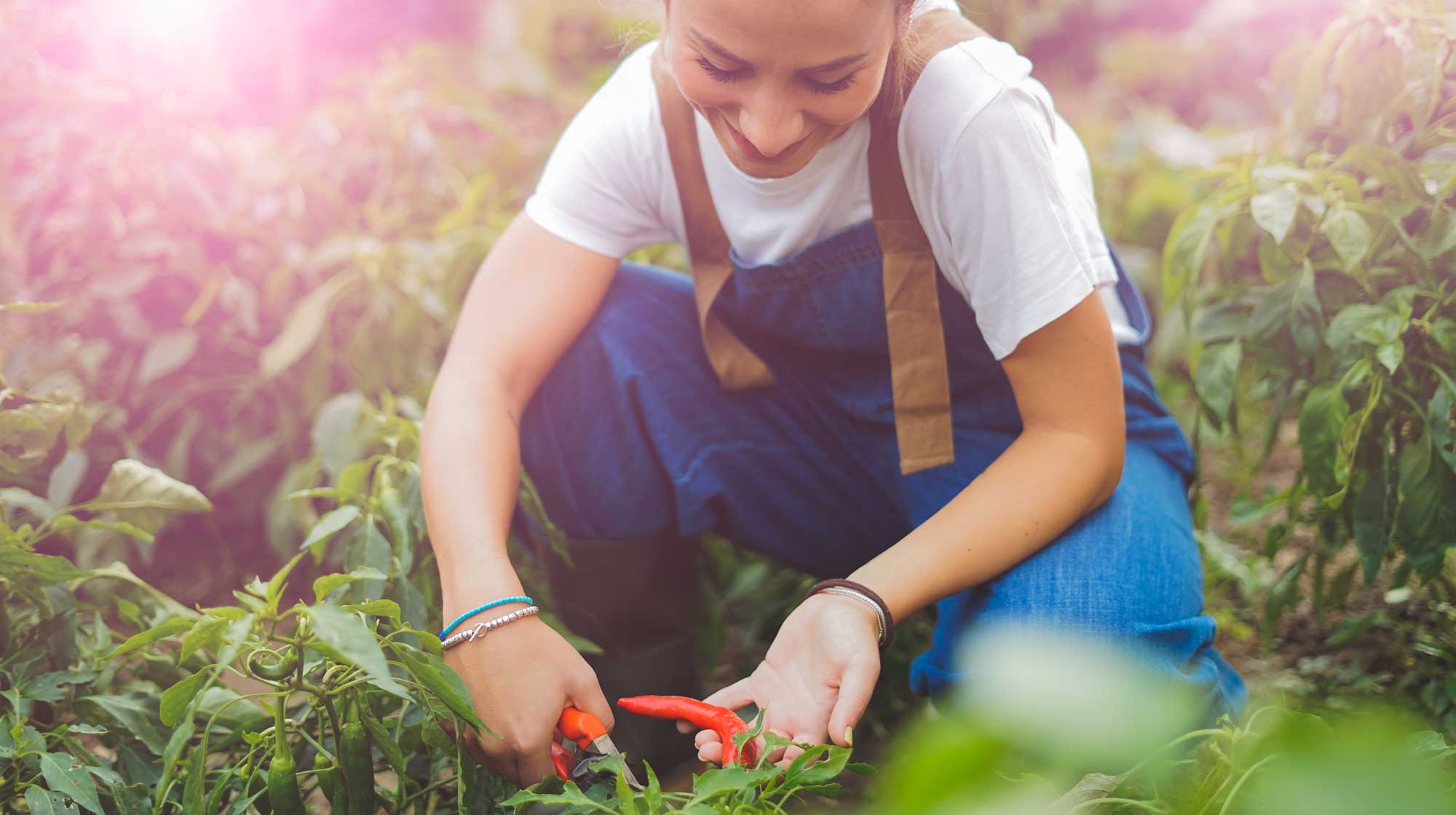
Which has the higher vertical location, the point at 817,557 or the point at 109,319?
the point at 109,319

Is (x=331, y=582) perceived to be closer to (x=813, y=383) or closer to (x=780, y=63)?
(x=780, y=63)

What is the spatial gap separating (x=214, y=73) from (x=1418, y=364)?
2433 mm

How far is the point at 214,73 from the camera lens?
2.46 meters

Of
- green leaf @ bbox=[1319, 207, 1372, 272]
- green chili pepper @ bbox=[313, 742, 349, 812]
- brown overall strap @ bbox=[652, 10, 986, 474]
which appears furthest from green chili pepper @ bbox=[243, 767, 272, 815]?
green leaf @ bbox=[1319, 207, 1372, 272]

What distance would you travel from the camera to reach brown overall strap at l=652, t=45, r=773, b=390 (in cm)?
124

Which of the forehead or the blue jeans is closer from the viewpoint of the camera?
the forehead

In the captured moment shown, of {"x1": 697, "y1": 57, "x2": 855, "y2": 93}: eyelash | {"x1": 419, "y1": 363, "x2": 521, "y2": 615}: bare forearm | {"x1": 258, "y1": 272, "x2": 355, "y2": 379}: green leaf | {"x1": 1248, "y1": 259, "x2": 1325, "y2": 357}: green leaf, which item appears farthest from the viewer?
{"x1": 258, "y1": 272, "x2": 355, "y2": 379}: green leaf

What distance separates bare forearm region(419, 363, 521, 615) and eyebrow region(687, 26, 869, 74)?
48 centimetres

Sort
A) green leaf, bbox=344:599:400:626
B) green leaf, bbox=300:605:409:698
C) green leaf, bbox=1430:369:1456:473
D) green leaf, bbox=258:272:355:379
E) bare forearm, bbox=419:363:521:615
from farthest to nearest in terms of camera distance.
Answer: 1. green leaf, bbox=258:272:355:379
2. green leaf, bbox=1430:369:1456:473
3. bare forearm, bbox=419:363:521:615
4. green leaf, bbox=344:599:400:626
5. green leaf, bbox=300:605:409:698

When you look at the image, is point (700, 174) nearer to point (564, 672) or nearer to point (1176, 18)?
point (564, 672)

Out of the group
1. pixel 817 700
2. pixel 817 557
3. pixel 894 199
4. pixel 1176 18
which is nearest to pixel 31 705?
pixel 817 700

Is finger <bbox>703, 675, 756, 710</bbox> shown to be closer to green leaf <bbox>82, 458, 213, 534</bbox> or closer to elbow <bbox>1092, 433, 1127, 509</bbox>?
elbow <bbox>1092, 433, 1127, 509</bbox>


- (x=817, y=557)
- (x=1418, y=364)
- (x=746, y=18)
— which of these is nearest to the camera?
(x=746, y=18)

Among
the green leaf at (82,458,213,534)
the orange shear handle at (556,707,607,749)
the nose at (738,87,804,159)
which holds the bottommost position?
the orange shear handle at (556,707,607,749)
